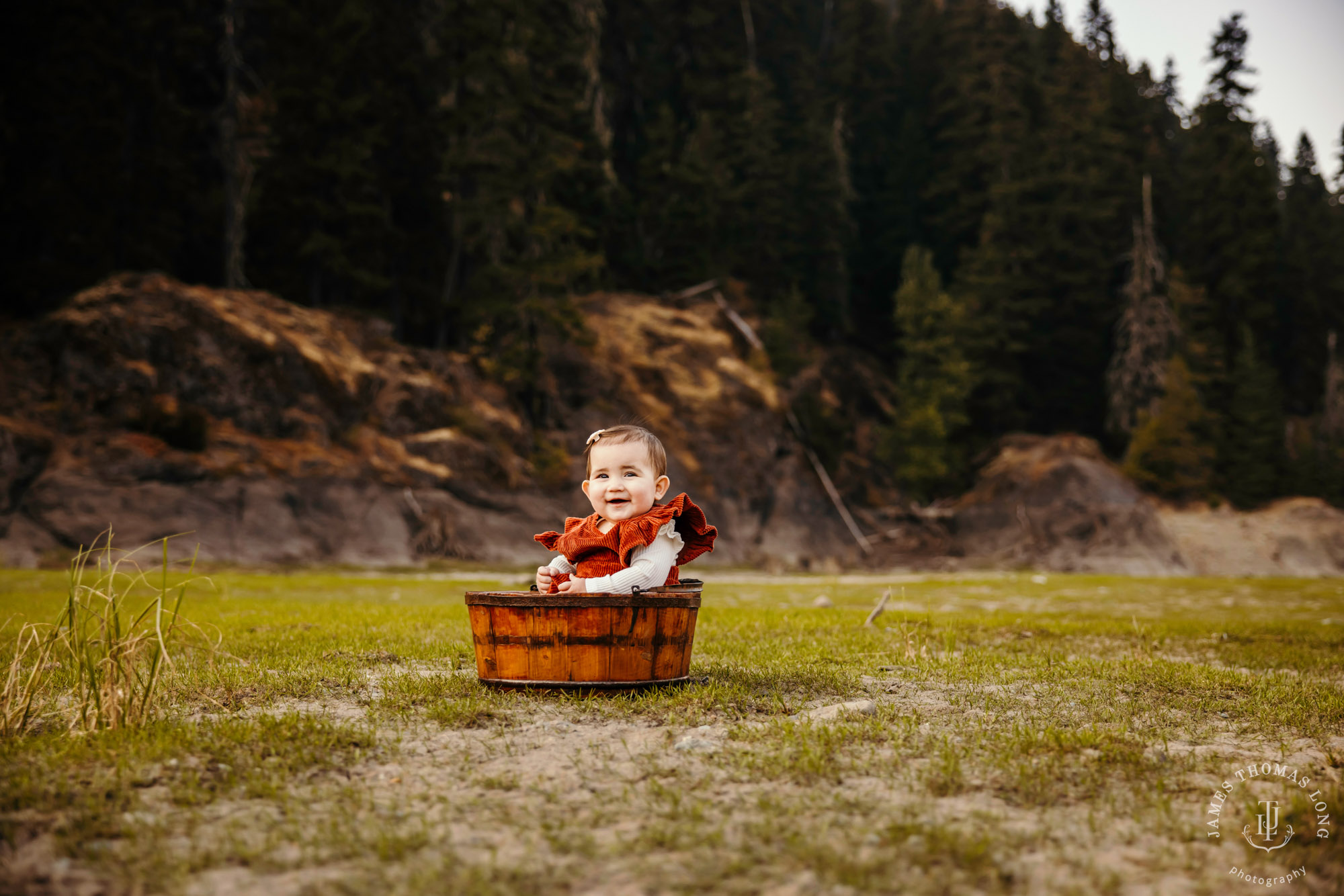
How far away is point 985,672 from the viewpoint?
7.50m

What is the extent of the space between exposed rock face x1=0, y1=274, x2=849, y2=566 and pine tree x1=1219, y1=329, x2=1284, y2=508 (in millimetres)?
21919

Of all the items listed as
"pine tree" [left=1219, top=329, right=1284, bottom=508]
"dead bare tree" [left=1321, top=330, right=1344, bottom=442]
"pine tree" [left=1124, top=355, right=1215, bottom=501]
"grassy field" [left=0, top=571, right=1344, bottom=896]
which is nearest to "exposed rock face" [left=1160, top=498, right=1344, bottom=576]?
"pine tree" [left=1124, top=355, right=1215, bottom=501]

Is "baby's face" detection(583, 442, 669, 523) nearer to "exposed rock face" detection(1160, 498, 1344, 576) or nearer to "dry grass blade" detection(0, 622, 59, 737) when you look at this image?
"dry grass blade" detection(0, 622, 59, 737)

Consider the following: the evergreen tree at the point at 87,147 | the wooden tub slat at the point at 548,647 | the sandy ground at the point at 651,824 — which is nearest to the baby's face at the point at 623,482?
the wooden tub slat at the point at 548,647

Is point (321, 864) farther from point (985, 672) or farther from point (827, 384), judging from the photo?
point (827, 384)

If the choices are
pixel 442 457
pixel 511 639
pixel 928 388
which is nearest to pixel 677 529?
pixel 511 639

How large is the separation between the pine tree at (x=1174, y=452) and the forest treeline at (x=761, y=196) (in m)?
0.17

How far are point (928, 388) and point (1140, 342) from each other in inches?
481

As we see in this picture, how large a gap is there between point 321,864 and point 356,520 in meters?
25.3

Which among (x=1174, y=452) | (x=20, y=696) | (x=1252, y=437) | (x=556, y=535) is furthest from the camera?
(x=1252, y=437)

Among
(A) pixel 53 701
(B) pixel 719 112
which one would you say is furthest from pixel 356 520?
(B) pixel 719 112

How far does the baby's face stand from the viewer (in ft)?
20.6

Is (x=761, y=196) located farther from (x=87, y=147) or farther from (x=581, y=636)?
(x=581, y=636)

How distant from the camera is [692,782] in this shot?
13.9 ft
